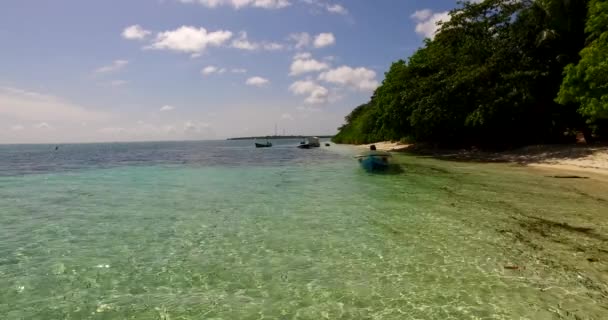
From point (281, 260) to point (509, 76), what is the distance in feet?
107

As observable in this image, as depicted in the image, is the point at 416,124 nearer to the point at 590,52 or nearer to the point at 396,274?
the point at 590,52

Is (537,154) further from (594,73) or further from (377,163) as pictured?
(377,163)

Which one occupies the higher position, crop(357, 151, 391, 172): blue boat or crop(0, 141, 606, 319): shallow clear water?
crop(357, 151, 391, 172): blue boat

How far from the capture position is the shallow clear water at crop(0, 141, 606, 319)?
677cm

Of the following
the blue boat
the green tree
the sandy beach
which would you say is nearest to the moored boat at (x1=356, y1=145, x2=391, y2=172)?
the blue boat

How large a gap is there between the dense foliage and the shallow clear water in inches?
645

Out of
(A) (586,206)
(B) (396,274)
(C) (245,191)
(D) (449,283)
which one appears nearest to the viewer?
(D) (449,283)

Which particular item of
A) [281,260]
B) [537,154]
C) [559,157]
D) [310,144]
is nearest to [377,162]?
[559,157]

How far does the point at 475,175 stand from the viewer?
25359 millimetres

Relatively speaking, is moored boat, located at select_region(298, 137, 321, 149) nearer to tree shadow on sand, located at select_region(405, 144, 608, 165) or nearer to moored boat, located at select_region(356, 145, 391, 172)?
tree shadow on sand, located at select_region(405, 144, 608, 165)

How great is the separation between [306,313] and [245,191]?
15617 mm

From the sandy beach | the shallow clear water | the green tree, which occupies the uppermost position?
the green tree

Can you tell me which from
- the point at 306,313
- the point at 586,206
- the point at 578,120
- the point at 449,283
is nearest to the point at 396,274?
the point at 449,283

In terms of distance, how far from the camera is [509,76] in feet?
112
